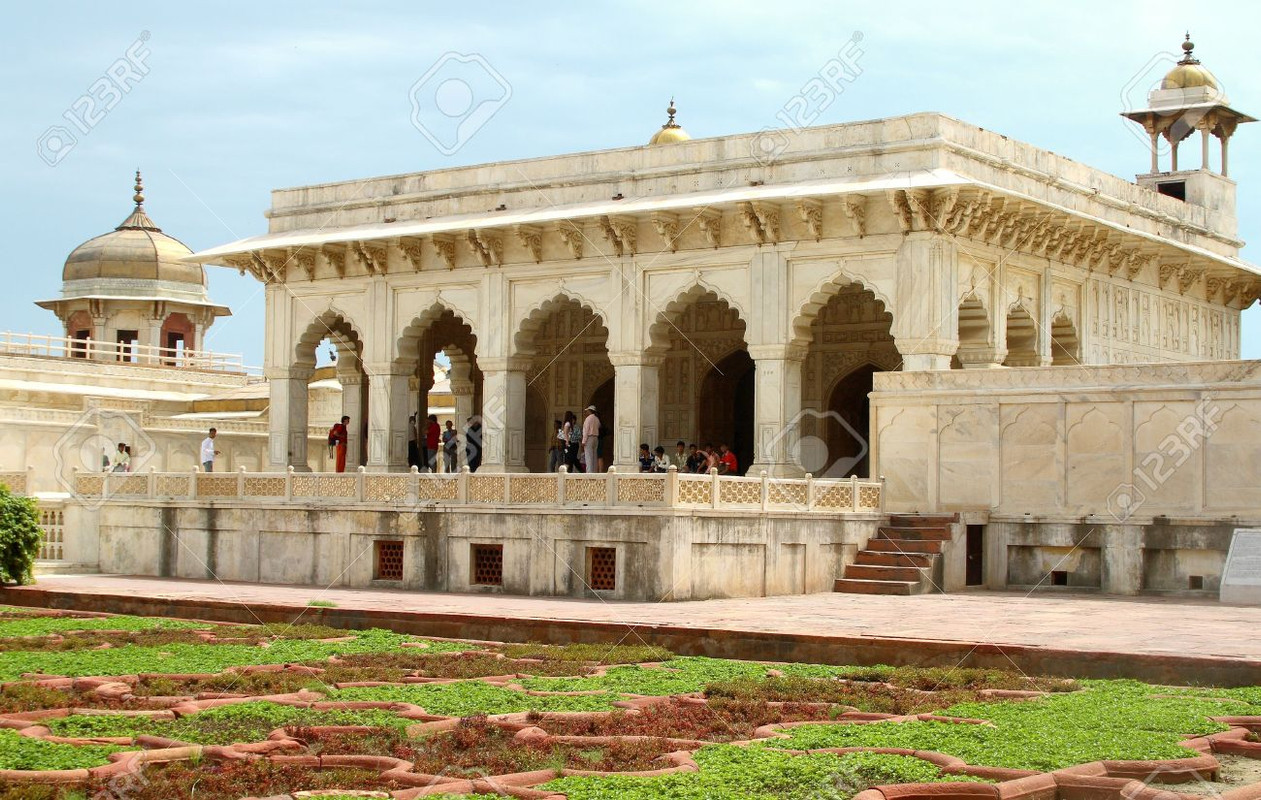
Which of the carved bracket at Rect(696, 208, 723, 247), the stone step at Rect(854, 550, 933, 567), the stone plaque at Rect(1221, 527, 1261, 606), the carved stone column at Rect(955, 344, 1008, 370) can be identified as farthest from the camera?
the carved bracket at Rect(696, 208, 723, 247)

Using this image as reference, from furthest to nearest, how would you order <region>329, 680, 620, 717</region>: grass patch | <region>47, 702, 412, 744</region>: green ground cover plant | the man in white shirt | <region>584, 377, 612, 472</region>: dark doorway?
1. <region>584, 377, 612, 472</region>: dark doorway
2. the man in white shirt
3. <region>329, 680, 620, 717</region>: grass patch
4. <region>47, 702, 412, 744</region>: green ground cover plant

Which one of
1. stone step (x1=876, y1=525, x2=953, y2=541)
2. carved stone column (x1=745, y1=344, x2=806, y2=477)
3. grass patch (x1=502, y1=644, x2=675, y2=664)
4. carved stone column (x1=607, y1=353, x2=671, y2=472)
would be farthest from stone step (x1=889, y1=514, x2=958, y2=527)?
grass patch (x1=502, y1=644, x2=675, y2=664)

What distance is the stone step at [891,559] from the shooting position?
1606 cm

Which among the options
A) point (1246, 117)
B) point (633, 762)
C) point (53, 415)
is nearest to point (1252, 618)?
point (633, 762)

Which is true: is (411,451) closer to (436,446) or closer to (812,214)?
(436,446)

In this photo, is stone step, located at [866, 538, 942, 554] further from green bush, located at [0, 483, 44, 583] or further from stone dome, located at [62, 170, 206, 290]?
stone dome, located at [62, 170, 206, 290]

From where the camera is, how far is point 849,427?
75.3 ft

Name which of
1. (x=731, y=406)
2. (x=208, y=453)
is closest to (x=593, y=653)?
(x=208, y=453)

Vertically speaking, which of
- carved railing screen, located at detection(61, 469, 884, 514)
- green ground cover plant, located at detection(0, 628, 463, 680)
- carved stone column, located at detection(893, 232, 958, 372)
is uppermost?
carved stone column, located at detection(893, 232, 958, 372)

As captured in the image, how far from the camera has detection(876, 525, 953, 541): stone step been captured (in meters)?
16.5

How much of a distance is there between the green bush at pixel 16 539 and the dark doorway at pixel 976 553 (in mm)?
9267

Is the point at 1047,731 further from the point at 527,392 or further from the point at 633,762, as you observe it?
the point at 527,392

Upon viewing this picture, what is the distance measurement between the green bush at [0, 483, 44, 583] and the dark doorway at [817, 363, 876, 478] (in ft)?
34.1

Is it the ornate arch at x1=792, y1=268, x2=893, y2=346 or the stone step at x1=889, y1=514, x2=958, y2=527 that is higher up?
the ornate arch at x1=792, y1=268, x2=893, y2=346
